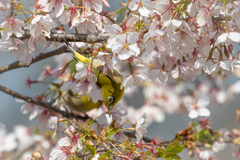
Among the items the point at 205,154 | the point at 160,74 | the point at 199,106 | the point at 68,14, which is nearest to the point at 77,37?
the point at 68,14

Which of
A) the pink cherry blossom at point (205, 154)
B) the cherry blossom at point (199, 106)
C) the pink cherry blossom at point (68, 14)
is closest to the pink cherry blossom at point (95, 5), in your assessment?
the pink cherry blossom at point (68, 14)

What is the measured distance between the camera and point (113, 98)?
45.2 inches

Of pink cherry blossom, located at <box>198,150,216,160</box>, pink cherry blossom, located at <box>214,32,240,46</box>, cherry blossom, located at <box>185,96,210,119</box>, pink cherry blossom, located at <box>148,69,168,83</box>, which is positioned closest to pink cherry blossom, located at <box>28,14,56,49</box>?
pink cherry blossom, located at <box>148,69,168,83</box>

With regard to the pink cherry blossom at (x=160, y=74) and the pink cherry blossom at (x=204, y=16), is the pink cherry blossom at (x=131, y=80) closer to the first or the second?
the pink cherry blossom at (x=160, y=74)

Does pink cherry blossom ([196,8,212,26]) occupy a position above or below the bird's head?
above

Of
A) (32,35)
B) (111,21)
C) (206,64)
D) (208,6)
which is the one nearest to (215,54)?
(206,64)

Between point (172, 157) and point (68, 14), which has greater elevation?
point (68, 14)

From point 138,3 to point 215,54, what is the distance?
37 centimetres

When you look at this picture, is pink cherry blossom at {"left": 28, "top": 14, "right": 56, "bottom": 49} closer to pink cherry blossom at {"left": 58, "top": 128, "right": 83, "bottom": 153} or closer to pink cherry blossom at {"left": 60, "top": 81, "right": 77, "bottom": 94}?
pink cherry blossom at {"left": 60, "top": 81, "right": 77, "bottom": 94}

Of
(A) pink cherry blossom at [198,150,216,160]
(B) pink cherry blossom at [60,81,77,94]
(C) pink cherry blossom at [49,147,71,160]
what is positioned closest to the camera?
(C) pink cherry blossom at [49,147,71,160]

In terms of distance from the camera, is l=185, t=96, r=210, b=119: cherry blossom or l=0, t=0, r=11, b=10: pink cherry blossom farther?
l=185, t=96, r=210, b=119: cherry blossom

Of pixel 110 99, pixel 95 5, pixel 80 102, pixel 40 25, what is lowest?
pixel 80 102

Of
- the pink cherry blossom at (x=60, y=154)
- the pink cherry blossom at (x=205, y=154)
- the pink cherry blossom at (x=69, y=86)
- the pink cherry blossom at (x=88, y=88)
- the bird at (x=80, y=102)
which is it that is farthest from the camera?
the pink cherry blossom at (x=205, y=154)

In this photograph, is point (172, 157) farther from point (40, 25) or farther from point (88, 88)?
point (40, 25)
